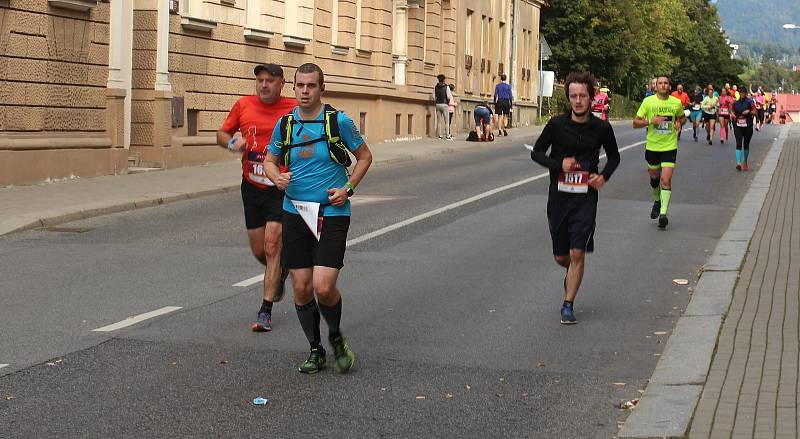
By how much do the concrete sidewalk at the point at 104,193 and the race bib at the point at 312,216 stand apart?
8.23 m

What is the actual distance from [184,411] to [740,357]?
3202mm

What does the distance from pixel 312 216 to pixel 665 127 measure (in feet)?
32.4

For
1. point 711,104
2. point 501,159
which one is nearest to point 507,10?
point 711,104

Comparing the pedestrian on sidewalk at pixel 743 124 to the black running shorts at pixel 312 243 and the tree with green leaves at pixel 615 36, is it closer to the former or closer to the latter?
the black running shorts at pixel 312 243

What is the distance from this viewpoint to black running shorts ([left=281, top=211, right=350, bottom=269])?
301 inches

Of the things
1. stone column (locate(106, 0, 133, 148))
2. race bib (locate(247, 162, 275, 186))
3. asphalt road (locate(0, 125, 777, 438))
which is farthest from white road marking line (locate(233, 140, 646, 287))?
stone column (locate(106, 0, 133, 148))

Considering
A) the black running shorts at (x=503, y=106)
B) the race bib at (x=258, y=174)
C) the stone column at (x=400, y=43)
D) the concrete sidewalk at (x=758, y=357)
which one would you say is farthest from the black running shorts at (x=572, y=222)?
the black running shorts at (x=503, y=106)

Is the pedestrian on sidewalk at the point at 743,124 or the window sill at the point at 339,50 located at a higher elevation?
the window sill at the point at 339,50

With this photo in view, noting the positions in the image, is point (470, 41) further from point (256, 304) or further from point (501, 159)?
point (256, 304)

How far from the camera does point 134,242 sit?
47.2 ft

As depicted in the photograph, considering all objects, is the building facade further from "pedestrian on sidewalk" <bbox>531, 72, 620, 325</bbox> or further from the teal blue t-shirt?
the teal blue t-shirt

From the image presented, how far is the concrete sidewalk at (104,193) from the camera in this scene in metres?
16.5

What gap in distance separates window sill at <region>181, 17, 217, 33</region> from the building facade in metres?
0.03

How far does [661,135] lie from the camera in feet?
55.4
